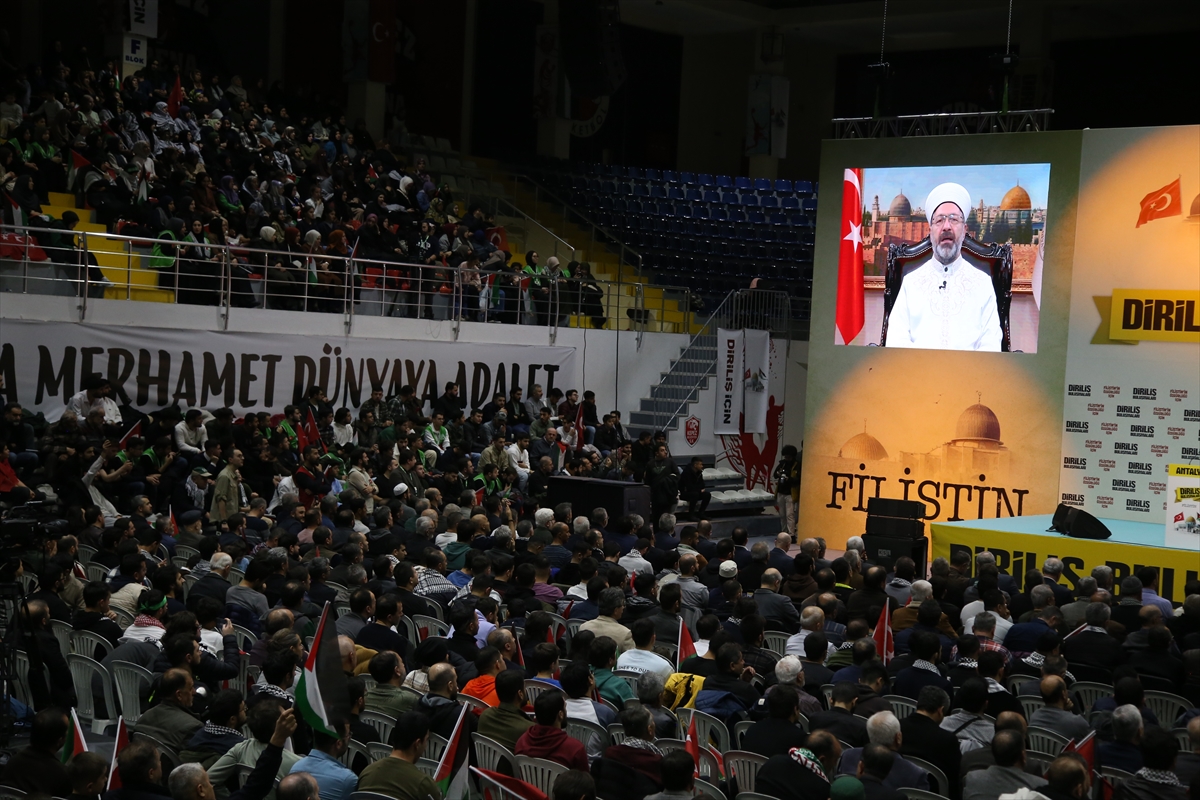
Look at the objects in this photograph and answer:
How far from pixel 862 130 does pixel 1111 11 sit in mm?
12194

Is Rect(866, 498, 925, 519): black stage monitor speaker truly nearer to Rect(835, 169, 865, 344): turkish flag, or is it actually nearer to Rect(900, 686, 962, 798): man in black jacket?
Rect(835, 169, 865, 344): turkish flag

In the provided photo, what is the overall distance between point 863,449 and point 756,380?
14.4 feet

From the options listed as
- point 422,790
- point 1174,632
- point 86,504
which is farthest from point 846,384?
point 422,790

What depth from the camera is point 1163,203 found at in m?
16.5

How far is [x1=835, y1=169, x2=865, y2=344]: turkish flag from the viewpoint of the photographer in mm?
19047

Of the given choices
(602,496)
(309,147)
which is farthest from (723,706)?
(309,147)

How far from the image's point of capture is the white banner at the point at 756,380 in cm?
2309

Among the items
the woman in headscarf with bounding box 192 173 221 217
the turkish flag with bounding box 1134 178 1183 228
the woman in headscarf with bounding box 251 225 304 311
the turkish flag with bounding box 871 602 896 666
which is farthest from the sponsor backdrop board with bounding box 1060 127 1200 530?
the woman in headscarf with bounding box 192 173 221 217

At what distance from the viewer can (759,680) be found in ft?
26.4

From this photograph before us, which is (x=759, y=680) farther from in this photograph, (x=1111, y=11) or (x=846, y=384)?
(x=1111, y=11)

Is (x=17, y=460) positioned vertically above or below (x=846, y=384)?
below

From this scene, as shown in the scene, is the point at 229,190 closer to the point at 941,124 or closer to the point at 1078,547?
the point at 941,124

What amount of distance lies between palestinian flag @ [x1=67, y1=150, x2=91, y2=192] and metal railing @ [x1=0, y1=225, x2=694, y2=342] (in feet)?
4.09

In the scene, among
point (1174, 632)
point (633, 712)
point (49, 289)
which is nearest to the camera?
point (633, 712)
